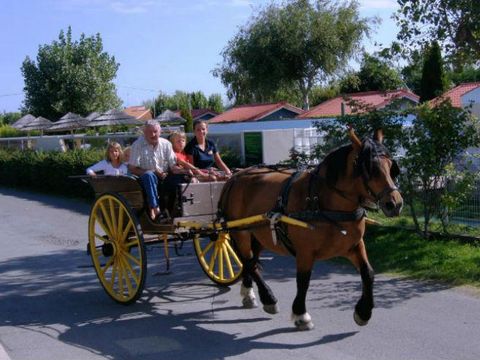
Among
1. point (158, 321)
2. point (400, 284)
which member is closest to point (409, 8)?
point (400, 284)

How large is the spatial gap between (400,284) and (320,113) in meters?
29.5

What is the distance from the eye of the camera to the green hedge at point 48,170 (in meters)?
19.6

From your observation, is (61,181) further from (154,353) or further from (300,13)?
(300,13)

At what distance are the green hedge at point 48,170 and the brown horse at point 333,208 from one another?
13.1 m

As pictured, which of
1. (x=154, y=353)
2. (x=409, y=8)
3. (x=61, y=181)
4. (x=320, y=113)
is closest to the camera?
(x=154, y=353)

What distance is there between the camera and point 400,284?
8461mm

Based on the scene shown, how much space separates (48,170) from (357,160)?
17417mm

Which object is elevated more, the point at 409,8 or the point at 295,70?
the point at 295,70

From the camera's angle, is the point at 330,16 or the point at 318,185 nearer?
the point at 318,185

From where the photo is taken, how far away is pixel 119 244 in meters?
8.09

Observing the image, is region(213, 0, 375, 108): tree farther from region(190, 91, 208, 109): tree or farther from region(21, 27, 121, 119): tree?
region(190, 91, 208, 109): tree

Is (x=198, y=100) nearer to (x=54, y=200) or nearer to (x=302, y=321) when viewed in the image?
(x=54, y=200)

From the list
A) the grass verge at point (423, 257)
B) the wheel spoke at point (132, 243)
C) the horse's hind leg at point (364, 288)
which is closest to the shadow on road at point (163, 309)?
the horse's hind leg at point (364, 288)

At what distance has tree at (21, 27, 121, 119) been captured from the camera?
38.7 metres
